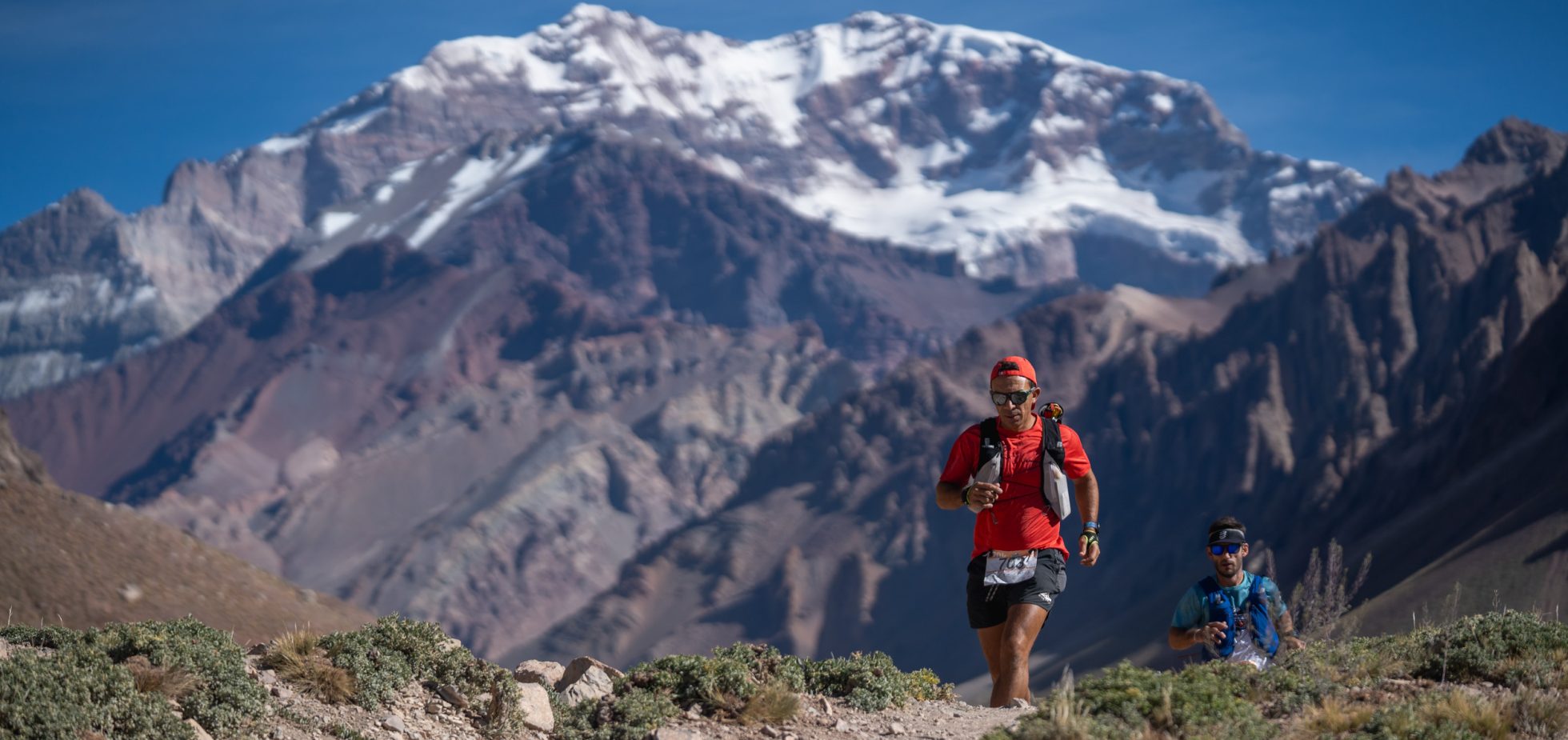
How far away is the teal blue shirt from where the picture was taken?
37.4ft

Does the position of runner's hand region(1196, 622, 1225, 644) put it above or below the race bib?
below

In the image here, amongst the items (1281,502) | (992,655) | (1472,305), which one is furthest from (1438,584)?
(1472,305)

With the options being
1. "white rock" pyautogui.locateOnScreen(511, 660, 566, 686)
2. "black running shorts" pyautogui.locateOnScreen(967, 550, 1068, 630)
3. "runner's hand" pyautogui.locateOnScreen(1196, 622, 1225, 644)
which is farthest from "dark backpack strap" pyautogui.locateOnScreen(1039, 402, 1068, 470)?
"white rock" pyautogui.locateOnScreen(511, 660, 566, 686)

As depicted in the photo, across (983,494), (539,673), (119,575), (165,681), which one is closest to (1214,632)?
(983,494)

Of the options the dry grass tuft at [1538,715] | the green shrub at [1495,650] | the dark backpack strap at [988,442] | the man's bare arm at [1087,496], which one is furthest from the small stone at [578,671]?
the dry grass tuft at [1538,715]

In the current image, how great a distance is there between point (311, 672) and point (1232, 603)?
635cm

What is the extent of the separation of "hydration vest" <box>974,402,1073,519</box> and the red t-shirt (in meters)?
0.04

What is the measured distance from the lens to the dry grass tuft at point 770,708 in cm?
1130

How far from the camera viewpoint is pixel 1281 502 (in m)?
152

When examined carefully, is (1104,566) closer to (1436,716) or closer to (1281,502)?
(1281,502)

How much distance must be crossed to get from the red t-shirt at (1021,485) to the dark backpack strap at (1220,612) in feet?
3.57

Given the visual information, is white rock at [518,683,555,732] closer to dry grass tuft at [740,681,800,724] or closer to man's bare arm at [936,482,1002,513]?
dry grass tuft at [740,681,800,724]

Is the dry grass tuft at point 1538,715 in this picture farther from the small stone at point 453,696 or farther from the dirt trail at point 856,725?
the small stone at point 453,696

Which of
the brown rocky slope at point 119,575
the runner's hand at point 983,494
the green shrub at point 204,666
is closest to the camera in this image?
the green shrub at point 204,666
